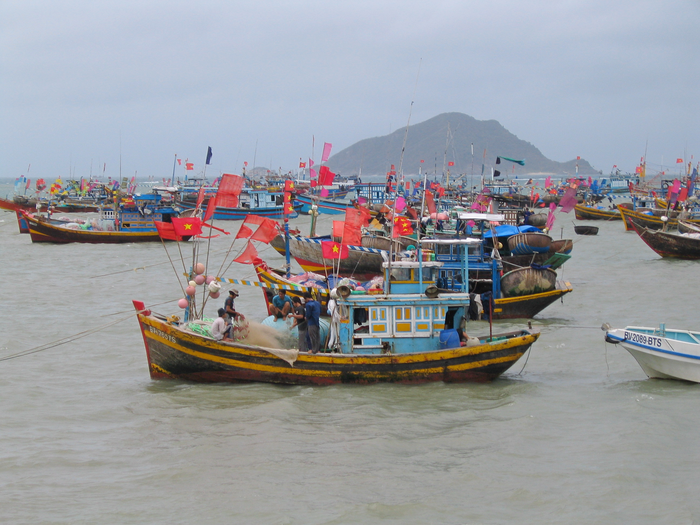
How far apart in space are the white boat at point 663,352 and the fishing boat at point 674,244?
19967 mm

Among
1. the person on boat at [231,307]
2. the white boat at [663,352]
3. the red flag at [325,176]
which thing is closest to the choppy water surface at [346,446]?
the white boat at [663,352]

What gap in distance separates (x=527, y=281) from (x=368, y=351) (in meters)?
8.17

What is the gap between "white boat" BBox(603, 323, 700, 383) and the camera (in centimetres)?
1217

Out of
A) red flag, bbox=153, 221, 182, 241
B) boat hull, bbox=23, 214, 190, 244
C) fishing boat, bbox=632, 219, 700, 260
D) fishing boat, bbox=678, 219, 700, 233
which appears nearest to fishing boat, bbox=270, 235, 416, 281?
red flag, bbox=153, 221, 182, 241

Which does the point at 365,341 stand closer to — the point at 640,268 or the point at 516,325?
the point at 516,325

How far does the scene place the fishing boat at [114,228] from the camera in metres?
38.9

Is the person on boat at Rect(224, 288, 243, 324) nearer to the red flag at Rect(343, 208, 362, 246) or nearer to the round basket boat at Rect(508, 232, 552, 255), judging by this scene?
the red flag at Rect(343, 208, 362, 246)

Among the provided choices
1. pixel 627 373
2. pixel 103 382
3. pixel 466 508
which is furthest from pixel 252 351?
pixel 627 373

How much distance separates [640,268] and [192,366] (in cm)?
2313

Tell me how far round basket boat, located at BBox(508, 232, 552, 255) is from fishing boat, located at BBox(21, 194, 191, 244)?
23.4 metres

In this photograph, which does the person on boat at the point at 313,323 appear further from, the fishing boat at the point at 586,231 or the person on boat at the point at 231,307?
the fishing boat at the point at 586,231

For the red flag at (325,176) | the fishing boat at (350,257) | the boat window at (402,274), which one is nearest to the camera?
the boat window at (402,274)

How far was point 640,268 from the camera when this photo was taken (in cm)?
2930

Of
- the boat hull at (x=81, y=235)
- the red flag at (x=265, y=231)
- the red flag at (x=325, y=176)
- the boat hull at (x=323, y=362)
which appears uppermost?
the red flag at (x=325, y=176)
